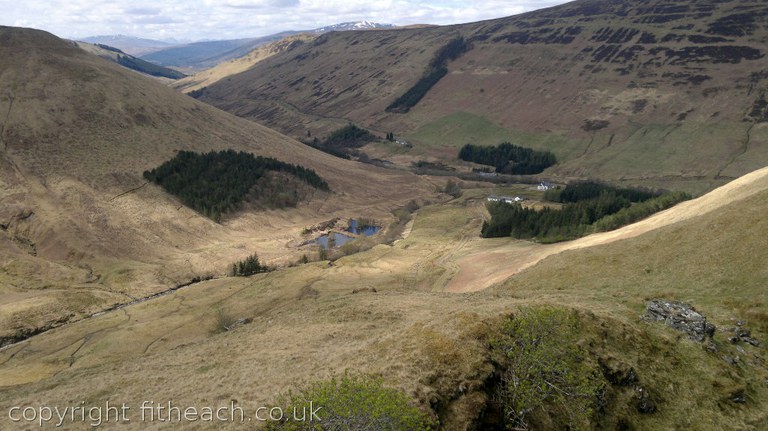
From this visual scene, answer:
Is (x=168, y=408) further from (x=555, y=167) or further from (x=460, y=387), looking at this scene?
(x=555, y=167)

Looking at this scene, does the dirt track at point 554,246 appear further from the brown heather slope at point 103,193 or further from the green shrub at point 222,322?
the brown heather slope at point 103,193

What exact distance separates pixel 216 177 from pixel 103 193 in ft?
90.7

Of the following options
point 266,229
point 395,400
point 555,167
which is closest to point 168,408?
point 395,400

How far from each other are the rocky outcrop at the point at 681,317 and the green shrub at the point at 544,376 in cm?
939

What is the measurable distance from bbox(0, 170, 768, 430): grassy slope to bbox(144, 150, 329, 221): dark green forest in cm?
4628

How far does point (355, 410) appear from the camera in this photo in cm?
2233

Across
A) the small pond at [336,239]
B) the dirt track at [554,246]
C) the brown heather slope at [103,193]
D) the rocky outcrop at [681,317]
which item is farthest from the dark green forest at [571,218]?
the rocky outcrop at [681,317]

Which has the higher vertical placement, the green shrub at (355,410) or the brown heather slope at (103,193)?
the green shrub at (355,410)

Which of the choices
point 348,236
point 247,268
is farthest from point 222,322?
point 348,236

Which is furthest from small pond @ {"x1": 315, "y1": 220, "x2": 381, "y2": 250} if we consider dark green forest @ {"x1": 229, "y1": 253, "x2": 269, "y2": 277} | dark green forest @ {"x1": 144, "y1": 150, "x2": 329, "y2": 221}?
dark green forest @ {"x1": 144, "y1": 150, "x2": 329, "y2": 221}

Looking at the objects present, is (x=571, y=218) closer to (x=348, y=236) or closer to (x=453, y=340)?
(x=348, y=236)

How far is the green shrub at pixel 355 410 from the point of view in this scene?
2169 centimetres

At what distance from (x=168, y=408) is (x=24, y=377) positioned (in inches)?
1302

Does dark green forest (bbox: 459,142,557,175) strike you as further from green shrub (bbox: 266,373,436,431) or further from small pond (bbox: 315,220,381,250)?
green shrub (bbox: 266,373,436,431)
